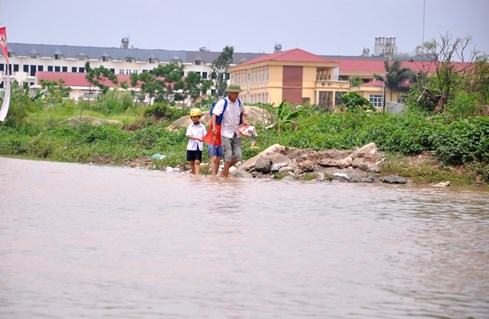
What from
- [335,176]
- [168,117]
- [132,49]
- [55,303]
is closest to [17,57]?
[132,49]

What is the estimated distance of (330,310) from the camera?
592 cm

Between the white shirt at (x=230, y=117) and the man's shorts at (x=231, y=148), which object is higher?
the white shirt at (x=230, y=117)

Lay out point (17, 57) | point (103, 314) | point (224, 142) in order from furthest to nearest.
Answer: point (17, 57) → point (224, 142) → point (103, 314)

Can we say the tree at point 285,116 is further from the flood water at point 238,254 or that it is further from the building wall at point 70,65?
the building wall at point 70,65

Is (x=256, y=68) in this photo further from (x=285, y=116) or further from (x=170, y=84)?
(x=285, y=116)

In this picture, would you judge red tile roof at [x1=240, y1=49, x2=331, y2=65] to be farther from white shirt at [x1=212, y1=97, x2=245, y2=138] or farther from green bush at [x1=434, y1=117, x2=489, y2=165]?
white shirt at [x1=212, y1=97, x2=245, y2=138]

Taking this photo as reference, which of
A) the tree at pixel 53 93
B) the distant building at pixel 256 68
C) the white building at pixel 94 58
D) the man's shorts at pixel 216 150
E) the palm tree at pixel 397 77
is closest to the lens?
the man's shorts at pixel 216 150

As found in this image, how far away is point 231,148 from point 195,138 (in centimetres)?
95

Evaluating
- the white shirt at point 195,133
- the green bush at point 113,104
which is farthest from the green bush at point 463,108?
the green bush at point 113,104

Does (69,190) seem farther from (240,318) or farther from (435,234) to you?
(240,318)

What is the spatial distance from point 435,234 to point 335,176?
21.6ft

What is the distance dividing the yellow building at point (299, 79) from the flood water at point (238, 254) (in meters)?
66.6

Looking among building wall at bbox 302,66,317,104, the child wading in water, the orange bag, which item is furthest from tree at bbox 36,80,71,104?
the orange bag

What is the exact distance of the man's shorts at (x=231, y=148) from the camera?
15.1 meters
